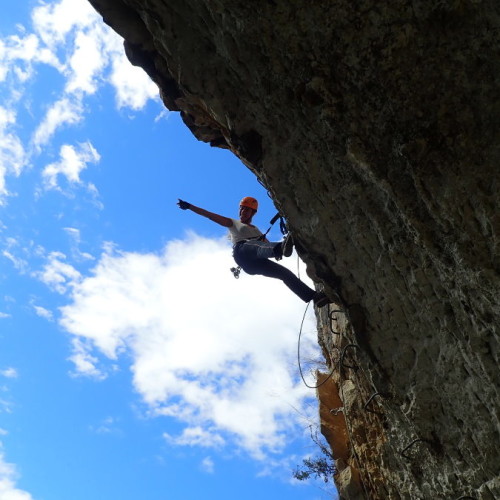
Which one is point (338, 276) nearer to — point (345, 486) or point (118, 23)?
point (345, 486)

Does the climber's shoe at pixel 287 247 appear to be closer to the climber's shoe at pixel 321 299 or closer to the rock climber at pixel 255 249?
the rock climber at pixel 255 249

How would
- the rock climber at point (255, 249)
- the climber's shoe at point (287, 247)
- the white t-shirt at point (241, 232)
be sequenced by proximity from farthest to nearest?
the white t-shirt at point (241, 232)
the rock climber at point (255, 249)
the climber's shoe at point (287, 247)

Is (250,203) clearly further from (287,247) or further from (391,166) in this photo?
(391,166)

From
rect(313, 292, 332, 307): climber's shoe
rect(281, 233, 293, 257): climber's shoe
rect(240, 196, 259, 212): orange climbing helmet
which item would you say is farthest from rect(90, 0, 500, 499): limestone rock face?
rect(240, 196, 259, 212): orange climbing helmet

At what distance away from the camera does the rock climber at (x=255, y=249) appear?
6328mm

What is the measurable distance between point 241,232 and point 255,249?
0.54 metres

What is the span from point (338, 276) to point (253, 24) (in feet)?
7.67

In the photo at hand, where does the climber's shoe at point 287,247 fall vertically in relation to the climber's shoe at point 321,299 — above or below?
above

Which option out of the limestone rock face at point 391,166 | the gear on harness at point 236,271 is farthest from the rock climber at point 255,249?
the limestone rock face at point 391,166

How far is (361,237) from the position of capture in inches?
171

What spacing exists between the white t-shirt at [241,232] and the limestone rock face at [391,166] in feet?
7.14

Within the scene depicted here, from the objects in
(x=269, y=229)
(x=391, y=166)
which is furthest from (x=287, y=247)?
(x=391, y=166)

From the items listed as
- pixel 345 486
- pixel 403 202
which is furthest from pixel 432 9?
pixel 345 486

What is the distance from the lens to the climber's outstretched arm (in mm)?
6867
